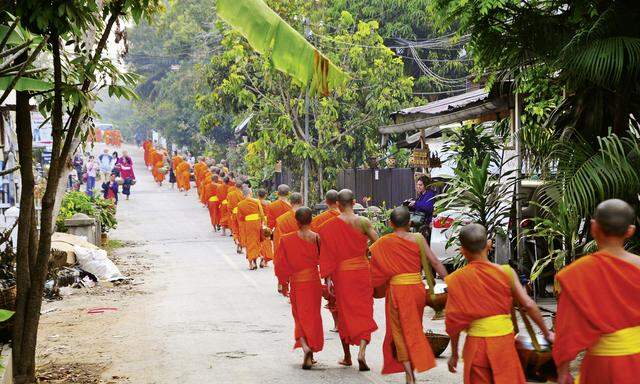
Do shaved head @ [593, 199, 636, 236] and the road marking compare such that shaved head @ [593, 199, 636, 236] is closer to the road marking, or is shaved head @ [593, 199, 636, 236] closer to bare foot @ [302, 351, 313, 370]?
bare foot @ [302, 351, 313, 370]

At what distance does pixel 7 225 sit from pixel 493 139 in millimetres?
9055

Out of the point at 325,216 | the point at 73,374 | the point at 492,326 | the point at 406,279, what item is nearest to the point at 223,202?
the point at 325,216

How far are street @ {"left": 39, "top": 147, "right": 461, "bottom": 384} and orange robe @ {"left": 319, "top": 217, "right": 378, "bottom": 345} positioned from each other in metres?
0.49

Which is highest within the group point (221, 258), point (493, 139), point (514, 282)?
point (493, 139)

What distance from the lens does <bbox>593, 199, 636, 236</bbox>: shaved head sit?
5777 millimetres

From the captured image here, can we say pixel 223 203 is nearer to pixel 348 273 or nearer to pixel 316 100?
pixel 316 100

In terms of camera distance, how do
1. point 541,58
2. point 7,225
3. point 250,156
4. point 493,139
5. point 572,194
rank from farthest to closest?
point 250,156, point 493,139, point 7,225, point 541,58, point 572,194

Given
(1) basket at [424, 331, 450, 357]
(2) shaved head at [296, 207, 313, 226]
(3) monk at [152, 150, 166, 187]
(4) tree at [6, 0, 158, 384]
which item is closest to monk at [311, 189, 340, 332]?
(2) shaved head at [296, 207, 313, 226]

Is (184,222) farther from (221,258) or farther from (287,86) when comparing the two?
(221,258)

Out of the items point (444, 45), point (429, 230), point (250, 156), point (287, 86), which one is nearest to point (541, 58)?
point (429, 230)

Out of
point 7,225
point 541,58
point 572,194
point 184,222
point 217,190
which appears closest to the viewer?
point 572,194

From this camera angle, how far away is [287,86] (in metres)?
27.5

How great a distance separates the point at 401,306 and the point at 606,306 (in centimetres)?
338

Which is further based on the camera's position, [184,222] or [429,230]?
[184,222]
